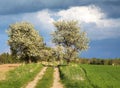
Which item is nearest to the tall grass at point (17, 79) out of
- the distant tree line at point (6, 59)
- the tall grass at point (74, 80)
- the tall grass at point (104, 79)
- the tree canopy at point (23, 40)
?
the tall grass at point (74, 80)

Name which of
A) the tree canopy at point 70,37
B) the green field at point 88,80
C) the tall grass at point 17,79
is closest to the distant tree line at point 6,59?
the tree canopy at point 70,37

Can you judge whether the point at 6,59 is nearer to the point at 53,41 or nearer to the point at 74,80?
the point at 53,41

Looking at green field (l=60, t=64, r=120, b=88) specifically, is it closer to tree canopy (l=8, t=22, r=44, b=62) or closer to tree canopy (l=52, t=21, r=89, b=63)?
tree canopy (l=52, t=21, r=89, b=63)

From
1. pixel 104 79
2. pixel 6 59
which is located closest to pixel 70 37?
pixel 104 79

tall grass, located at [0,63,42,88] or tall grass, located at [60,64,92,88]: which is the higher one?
tall grass, located at [0,63,42,88]

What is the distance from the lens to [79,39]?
112562 millimetres

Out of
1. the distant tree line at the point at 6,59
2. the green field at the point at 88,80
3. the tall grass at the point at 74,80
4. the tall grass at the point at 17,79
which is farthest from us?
the distant tree line at the point at 6,59

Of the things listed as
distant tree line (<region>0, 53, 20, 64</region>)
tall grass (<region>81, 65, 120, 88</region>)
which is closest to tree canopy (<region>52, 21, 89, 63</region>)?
tall grass (<region>81, 65, 120, 88</region>)

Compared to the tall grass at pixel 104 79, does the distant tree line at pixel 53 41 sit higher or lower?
higher

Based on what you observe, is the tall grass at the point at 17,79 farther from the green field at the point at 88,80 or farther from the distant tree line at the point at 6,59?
the distant tree line at the point at 6,59

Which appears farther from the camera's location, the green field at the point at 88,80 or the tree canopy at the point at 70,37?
the tree canopy at the point at 70,37

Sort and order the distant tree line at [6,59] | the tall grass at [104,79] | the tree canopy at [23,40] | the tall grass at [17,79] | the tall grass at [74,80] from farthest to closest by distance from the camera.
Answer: the distant tree line at [6,59]
the tree canopy at [23,40]
the tall grass at [17,79]
the tall grass at [104,79]
the tall grass at [74,80]

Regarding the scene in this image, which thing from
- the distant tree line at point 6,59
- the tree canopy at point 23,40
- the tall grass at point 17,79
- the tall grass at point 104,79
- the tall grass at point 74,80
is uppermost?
the tree canopy at point 23,40

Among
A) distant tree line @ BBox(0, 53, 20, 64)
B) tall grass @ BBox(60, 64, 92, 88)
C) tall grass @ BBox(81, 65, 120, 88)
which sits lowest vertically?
tall grass @ BBox(81, 65, 120, 88)
